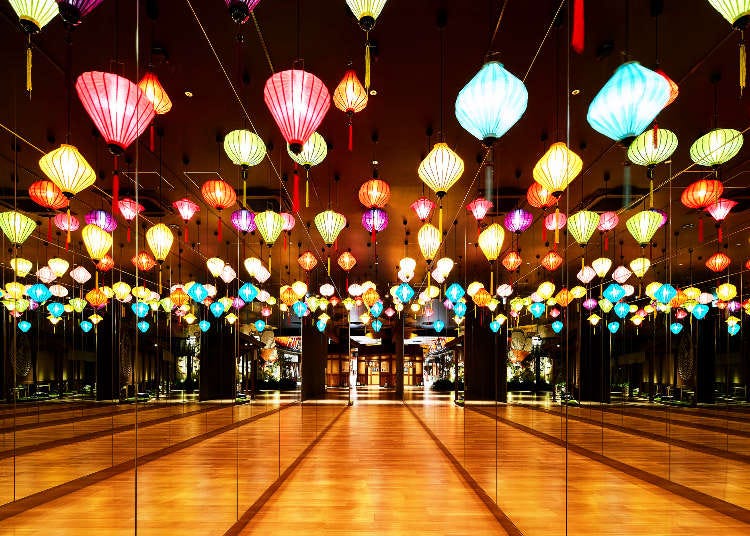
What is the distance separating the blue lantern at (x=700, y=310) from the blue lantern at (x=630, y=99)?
321 centimetres

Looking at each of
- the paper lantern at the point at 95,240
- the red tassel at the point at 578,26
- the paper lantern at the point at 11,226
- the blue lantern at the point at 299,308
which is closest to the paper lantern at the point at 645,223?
the red tassel at the point at 578,26

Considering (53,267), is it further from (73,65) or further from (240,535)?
(240,535)

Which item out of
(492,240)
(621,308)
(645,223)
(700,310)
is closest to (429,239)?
(492,240)

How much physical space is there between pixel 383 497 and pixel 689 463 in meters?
3.60

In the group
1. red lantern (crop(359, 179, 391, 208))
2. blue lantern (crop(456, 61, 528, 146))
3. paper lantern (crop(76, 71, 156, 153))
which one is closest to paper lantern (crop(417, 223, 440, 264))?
red lantern (crop(359, 179, 391, 208))

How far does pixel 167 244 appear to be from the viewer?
575cm

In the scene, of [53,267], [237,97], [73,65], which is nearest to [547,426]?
[237,97]

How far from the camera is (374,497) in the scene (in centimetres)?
445

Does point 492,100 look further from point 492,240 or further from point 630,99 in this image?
point 492,240

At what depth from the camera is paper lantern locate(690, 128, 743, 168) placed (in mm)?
4020

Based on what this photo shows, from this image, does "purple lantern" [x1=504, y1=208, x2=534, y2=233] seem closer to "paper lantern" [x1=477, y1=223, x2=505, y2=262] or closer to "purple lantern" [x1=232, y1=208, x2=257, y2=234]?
"paper lantern" [x1=477, y1=223, x2=505, y2=262]

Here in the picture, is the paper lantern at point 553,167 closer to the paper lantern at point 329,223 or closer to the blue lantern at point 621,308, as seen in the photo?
the paper lantern at point 329,223

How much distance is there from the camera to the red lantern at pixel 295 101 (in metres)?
3.02

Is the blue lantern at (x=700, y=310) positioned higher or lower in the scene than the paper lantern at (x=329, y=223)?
lower
